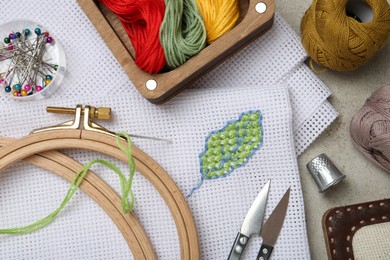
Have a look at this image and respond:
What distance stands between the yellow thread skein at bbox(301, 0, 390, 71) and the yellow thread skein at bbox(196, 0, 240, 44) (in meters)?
0.18

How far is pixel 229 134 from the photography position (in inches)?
51.8

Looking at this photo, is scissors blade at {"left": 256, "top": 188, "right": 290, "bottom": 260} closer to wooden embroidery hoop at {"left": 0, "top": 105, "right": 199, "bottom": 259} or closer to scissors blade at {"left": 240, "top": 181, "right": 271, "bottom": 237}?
scissors blade at {"left": 240, "top": 181, "right": 271, "bottom": 237}

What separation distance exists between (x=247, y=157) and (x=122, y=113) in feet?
0.98

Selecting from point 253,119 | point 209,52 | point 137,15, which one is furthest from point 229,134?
point 137,15

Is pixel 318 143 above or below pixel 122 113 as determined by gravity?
below

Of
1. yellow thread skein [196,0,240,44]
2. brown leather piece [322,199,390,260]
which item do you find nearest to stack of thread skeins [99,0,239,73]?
yellow thread skein [196,0,240,44]

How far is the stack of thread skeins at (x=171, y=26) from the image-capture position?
1.21m

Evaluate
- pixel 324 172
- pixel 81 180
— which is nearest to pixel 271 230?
pixel 324 172

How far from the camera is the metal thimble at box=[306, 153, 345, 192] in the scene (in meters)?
1.32

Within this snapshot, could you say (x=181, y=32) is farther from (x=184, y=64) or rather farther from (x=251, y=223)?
(x=251, y=223)

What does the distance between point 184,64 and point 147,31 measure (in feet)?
0.34

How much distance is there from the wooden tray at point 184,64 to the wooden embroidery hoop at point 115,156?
0.45ft

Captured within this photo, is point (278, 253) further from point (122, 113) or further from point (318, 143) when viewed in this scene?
point (122, 113)

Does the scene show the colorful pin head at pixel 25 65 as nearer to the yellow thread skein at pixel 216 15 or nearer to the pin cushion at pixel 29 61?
the pin cushion at pixel 29 61
